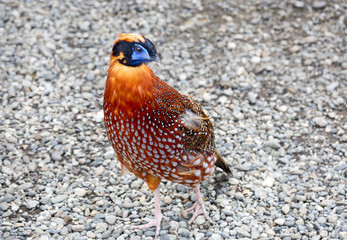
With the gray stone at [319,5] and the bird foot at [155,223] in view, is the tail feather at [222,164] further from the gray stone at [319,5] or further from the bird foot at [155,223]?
the gray stone at [319,5]

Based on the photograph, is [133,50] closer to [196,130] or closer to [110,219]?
[196,130]

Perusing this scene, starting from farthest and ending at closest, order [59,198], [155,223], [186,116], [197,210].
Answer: [59,198] → [197,210] → [155,223] → [186,116]

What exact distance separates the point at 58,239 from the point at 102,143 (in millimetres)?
1621

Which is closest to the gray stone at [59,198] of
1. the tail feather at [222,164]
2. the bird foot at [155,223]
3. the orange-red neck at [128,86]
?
the bird foot at [155,223]

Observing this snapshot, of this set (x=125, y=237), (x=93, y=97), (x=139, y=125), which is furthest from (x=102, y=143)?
(x=139, y=125)

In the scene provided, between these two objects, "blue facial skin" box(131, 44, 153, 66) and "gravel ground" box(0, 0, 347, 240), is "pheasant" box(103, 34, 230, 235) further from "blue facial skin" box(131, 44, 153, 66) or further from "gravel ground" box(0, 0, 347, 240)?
"gravel ground" box(0, 0, 347, 240)

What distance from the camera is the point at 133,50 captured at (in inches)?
167

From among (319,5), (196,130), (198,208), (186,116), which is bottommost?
(198,208)

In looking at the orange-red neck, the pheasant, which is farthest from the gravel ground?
the orange-red neck

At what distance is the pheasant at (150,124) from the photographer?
429 cm

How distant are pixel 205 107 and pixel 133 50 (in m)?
2.76

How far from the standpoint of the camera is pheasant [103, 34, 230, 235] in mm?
4289

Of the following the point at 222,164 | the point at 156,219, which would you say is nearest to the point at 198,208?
the point at 156,219

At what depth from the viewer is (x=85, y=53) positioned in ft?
25.2
